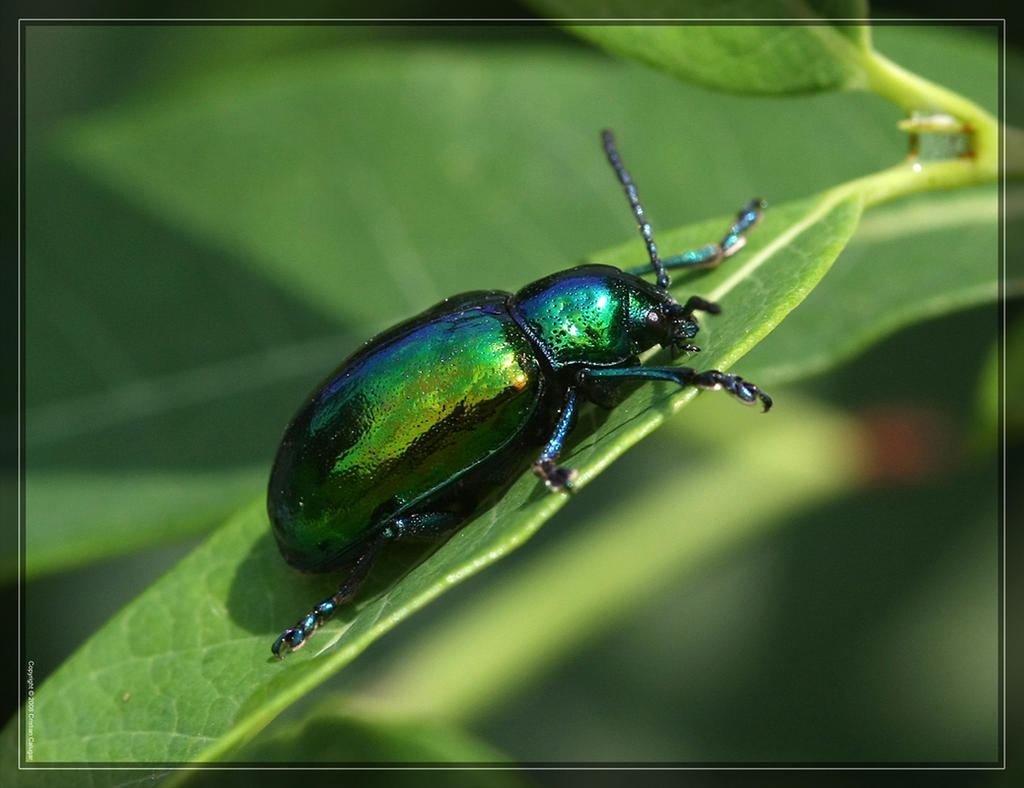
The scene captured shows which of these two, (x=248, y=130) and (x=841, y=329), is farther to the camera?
(x=248, y=130)

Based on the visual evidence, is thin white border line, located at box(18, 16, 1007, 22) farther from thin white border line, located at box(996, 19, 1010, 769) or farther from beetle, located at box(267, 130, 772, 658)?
beetle, located at box(267, 130, 772, 658)

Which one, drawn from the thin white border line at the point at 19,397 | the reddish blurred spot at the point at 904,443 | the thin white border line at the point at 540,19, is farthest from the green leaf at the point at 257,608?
the reddish blurred spot at the point at 904,443

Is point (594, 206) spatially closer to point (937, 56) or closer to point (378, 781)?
point (937, 56)

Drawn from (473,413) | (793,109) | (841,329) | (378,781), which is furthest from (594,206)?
(378,781)

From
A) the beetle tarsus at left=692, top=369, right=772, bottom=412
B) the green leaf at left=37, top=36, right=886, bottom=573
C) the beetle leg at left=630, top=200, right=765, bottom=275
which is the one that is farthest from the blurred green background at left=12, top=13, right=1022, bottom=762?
the beetle tarsus at left=692, top=369, right=772, bottom=412

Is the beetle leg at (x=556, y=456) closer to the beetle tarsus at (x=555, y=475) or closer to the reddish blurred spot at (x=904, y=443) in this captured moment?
the beetle tarsus at (x=555, y=475)

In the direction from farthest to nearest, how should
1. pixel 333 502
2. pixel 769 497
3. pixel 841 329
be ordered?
pixel 769 497, pixel 841 329, pixel 333 502
